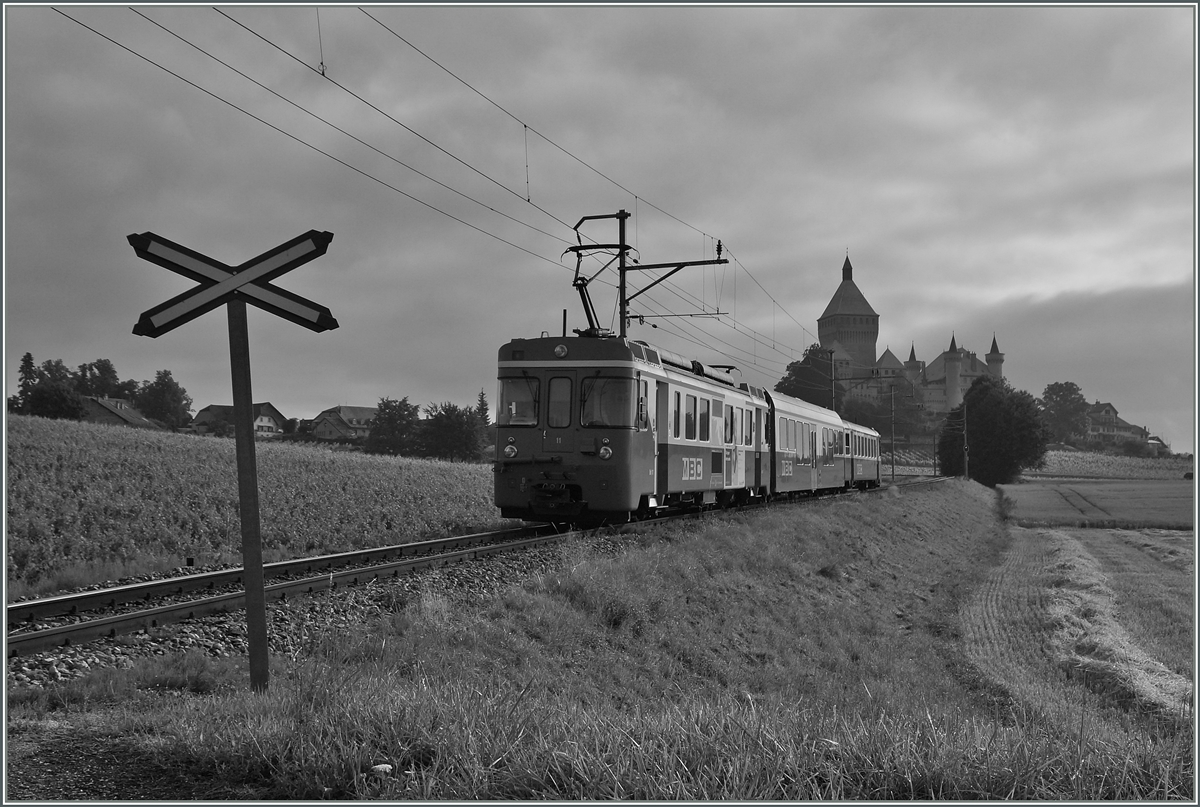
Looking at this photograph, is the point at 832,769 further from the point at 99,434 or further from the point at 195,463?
the point at 99,434

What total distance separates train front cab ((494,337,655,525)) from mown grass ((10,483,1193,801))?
2.36 meters

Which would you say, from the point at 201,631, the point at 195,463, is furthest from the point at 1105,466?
the point at 201,631

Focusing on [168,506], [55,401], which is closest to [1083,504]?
[168,506]

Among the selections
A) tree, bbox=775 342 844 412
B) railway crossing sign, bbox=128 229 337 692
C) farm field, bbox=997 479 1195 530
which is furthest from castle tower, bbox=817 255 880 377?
railway crossing sign, bbox=128 229 337 692

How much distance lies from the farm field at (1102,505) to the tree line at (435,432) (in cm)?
3733

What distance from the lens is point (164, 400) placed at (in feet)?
290

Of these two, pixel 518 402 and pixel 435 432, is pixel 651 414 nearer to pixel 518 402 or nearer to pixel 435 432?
pixel 518 402

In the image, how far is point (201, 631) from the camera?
8.13m

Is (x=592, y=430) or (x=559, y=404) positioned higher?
(x=559, y=404)

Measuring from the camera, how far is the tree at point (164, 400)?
286ft

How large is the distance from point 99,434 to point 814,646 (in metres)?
20.5

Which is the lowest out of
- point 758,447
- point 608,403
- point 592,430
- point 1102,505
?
point 1102,505

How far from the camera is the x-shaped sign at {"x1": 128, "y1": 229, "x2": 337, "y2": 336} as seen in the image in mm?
5395

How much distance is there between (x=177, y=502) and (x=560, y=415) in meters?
8.68
